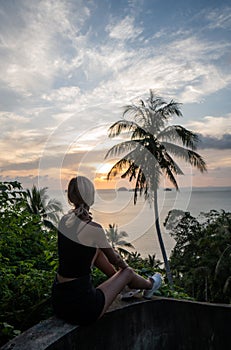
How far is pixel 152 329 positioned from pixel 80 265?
35.7 inches

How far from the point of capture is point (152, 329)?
8.91 ft

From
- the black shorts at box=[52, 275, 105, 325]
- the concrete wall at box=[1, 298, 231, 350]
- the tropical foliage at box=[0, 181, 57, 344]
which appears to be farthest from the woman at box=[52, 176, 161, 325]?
the tropical foliage at box=[0, 181, 57, 344]

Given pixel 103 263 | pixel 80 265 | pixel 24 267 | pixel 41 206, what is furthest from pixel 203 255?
pixel 80 265

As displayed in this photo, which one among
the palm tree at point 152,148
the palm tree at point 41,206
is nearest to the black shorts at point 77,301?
the palm tree at point 41,206

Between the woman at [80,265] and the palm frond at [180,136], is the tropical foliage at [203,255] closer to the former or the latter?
the palm frond at [180,136]

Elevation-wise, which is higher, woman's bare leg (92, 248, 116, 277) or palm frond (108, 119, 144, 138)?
palm frond (108, 119, 144, 138)

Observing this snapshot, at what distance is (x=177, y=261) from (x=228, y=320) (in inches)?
957

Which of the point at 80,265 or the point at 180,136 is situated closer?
the point at 80,265

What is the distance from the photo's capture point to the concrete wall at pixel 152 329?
84.7 inches

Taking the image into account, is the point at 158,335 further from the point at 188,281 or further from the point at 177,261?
the point at 177,261

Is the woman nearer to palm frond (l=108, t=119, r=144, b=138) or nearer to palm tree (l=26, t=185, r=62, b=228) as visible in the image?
palm tree (l=26, t=185, r=62, b=228)

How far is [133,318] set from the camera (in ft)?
8.57

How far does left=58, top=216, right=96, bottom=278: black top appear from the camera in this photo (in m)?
2.27

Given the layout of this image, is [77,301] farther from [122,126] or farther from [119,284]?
[122,126]
